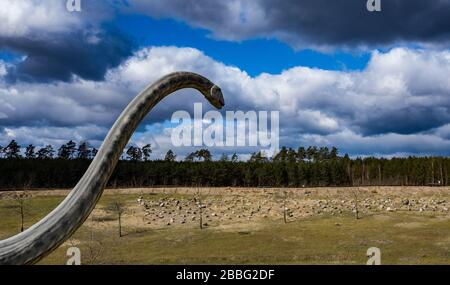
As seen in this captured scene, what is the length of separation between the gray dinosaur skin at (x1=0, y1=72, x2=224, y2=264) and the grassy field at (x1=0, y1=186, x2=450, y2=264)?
2268 centimetres

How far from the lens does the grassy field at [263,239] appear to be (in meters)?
29.3

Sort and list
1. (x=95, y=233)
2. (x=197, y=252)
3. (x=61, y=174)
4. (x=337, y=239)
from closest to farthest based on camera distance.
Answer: (x=197, y=252) < (x=337, y=239) < (x=95, y=233) < (x=61, y=174)

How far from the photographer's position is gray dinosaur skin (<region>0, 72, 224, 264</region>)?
2.74 metres

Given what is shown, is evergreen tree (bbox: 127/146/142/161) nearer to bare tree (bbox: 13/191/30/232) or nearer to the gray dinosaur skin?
bare tree (bbox: 13/191/30/232)

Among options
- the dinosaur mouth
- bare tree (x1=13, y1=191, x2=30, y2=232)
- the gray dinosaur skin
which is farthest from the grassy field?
the gray dinosaur skin

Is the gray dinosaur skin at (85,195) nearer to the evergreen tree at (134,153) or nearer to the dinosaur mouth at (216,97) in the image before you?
the dinosaur mouth at (216,97)

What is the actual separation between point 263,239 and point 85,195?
35530 mm

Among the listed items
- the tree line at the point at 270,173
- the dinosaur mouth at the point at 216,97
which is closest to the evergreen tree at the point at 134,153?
the tree line at the point at 270,173

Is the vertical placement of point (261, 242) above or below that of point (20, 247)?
below

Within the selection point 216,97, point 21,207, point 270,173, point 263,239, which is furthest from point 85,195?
point 270,173

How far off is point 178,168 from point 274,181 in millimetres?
18105
